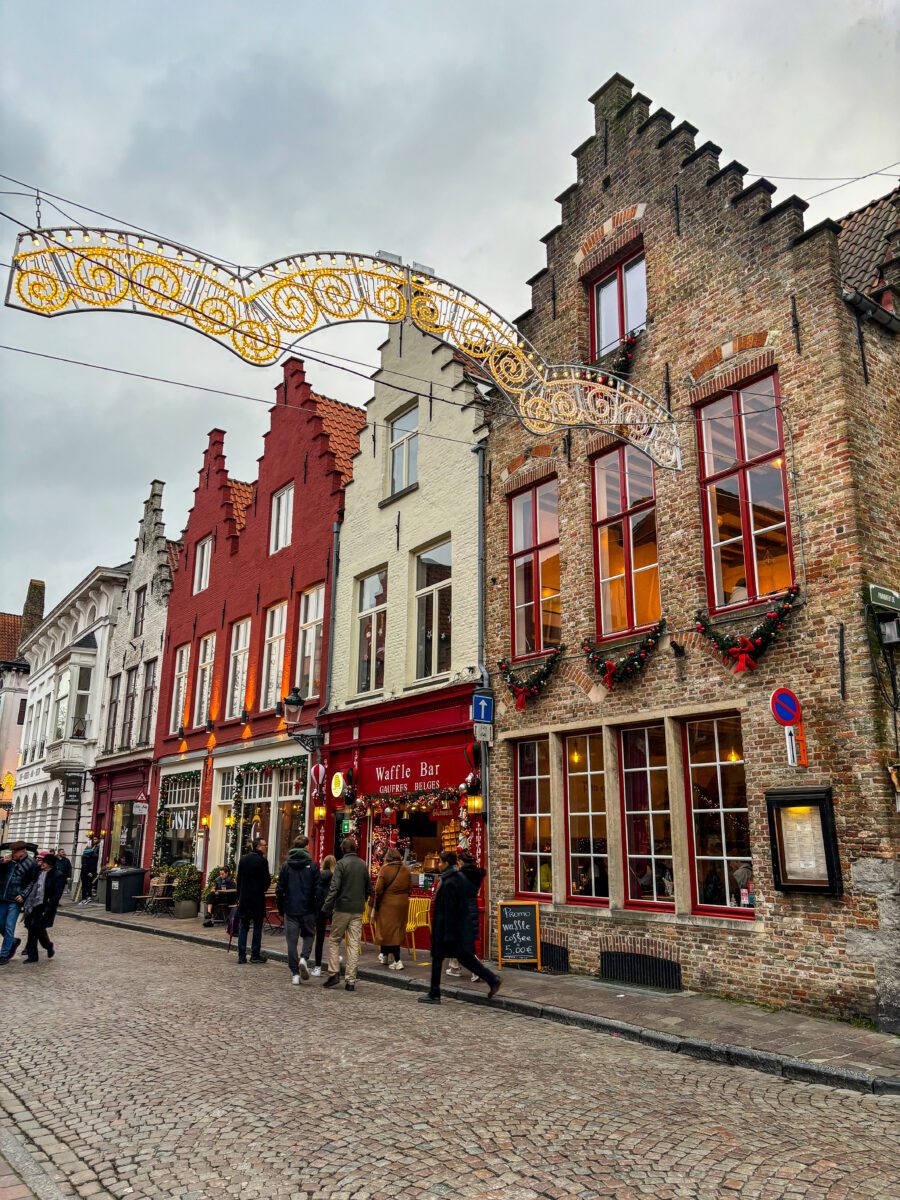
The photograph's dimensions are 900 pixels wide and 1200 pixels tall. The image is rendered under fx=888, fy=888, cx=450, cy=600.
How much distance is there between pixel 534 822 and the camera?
1276 cm

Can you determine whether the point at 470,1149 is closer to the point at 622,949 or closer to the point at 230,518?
the point at 622,949

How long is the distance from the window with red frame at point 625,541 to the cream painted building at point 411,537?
2.67m

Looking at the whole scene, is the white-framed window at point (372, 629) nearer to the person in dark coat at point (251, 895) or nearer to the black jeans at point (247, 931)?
the person in dark coat at point (251, 895)

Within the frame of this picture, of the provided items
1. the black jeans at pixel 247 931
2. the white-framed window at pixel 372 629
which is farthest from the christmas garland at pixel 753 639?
the white-framed window at pixel 372 629

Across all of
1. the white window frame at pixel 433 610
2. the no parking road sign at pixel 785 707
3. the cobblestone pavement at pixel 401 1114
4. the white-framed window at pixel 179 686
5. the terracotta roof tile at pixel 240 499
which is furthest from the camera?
the white-framed window at pixel 179 686

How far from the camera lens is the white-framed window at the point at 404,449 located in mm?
17078

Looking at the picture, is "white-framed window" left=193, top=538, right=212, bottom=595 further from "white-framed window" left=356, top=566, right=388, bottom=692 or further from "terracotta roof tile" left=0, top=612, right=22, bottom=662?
"terracotta roof tile" left=0, top=612, right=22, bottom=662

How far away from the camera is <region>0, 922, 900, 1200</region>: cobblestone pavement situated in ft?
15.2

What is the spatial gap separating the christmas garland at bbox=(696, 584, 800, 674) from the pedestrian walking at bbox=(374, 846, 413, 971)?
495 centimetres

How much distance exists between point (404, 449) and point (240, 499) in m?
9.50

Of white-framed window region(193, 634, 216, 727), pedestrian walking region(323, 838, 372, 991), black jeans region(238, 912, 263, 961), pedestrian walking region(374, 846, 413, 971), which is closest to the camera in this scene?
pedestrian walking region(323, 838, 372, 991)

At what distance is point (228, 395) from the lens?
1000 cm

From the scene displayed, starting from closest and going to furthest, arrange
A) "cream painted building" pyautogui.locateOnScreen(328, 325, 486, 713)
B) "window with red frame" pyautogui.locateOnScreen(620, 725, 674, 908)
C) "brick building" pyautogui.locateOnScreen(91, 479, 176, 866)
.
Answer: "window with red frame" pyautogui.locateOnScreen(620, 725, 674, 908) < "cream painted building" pyautogui.locateOnScreen(328, 325, 486, 713) < "brick building" pyautogui.locateOnScreen(91, 479, 176, 866)

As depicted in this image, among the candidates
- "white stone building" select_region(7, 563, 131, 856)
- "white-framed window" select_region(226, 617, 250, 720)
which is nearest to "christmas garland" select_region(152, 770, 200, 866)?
"white-framed window" select_region(226, 617, 250, 720)
